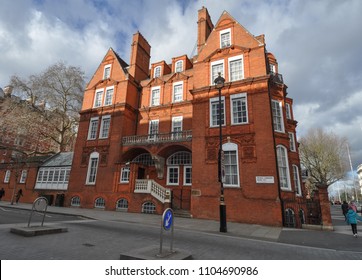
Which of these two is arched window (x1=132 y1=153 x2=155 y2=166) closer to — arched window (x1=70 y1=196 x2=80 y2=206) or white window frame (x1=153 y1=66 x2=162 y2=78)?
arched window (x1=70 y1=196 x2=80 y2=206)

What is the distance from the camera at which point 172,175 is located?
2003 centimetres

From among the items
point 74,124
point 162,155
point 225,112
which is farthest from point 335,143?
point 74,124

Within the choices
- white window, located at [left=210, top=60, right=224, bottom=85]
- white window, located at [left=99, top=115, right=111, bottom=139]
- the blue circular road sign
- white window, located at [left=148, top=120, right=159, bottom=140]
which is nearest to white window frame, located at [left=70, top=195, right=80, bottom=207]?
white window, located at [left=99, top=115, right=111, bottom=139]

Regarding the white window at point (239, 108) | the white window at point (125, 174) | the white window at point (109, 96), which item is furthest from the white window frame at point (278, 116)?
the white window at point (109, 96)

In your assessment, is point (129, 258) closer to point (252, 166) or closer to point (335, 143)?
point (252, 166)

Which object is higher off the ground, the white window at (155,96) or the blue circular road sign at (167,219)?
the white window at (155,96)

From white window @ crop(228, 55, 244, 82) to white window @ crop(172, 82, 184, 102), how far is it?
20.4ft

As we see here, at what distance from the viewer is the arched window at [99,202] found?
2029 centimetres

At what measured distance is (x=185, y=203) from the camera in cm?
1852

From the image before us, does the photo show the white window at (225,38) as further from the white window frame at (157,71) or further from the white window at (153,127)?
the white window at (153,127)

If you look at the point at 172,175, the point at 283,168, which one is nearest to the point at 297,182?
the point at 283,168

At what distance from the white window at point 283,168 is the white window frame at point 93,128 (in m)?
18.8

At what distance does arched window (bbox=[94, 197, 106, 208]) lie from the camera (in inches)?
799

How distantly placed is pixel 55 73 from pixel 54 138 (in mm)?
9773
